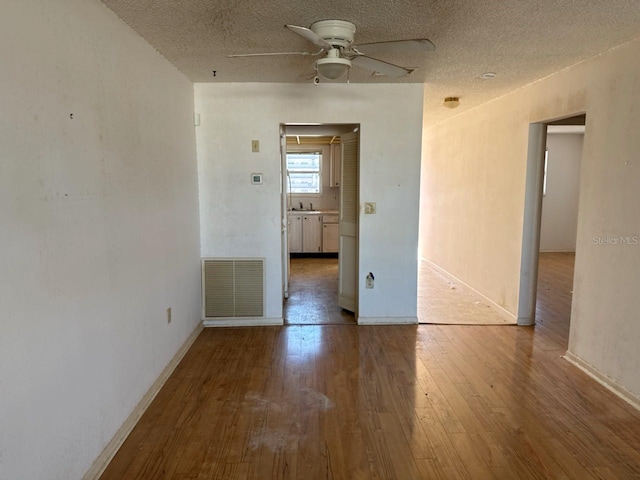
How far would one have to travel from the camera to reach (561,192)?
8.27 m

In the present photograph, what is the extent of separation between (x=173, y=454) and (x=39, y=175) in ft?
4.92

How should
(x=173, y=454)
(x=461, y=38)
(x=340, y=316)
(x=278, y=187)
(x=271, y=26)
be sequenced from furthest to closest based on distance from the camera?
1. (x=340, y=316)
2. (x=278, y=187)
3. (x=461, y=38)
4. (x=271, y=26)
5. (x=173, y=454)

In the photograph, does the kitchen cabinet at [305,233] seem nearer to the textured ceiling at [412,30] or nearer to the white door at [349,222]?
the white door at [349,222]

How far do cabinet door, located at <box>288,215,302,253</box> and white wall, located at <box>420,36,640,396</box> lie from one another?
350 centimetres

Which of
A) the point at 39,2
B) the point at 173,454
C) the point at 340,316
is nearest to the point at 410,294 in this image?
the point at 340,316

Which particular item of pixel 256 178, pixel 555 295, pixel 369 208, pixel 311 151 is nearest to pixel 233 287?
pixel 256 178

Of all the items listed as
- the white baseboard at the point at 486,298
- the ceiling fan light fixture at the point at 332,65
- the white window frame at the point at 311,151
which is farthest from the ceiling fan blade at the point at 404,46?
the white window frame at the point at 311,151

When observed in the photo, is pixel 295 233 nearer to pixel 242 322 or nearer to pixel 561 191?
pixel 242 322

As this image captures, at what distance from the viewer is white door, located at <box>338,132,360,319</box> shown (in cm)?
405

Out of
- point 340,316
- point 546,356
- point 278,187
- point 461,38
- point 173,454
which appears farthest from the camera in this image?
point 340,316

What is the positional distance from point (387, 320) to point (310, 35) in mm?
2862

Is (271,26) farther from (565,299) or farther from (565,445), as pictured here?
(565,299)

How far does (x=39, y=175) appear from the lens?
1556 millimetres

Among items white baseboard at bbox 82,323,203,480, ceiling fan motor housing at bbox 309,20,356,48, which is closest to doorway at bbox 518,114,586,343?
ceiling fan motor housing at bbox 309,20,356,48
